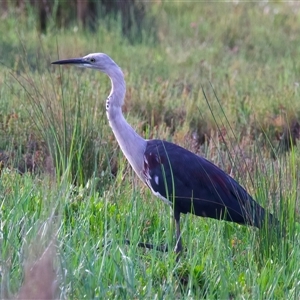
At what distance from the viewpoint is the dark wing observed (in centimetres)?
445

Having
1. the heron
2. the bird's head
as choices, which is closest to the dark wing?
the heron

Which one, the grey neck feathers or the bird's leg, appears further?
the grey neck feathers

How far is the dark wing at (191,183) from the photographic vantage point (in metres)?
4.45

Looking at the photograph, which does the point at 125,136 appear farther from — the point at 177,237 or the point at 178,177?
the point at 177,237

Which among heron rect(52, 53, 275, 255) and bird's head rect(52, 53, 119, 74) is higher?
bird's head rect(52, 53, 119, 74)

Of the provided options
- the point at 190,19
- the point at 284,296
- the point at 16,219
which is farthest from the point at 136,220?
the point at 190,19

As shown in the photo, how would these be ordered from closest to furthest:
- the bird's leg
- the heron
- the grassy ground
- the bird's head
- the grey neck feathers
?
the grassy ground → the bird's leg → the heron → the grey neck feathers → the bird's head

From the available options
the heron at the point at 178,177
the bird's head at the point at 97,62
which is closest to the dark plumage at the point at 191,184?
the heron at the point at 178,177

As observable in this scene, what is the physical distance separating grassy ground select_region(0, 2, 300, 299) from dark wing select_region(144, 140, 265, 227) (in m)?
0.10

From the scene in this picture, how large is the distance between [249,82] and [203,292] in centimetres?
465

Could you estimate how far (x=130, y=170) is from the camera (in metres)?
5.43

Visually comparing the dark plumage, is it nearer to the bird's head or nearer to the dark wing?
the dark wing

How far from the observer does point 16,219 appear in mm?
3900

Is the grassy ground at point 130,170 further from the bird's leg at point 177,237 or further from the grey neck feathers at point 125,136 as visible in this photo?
the grey neck feathers at point 125,136
